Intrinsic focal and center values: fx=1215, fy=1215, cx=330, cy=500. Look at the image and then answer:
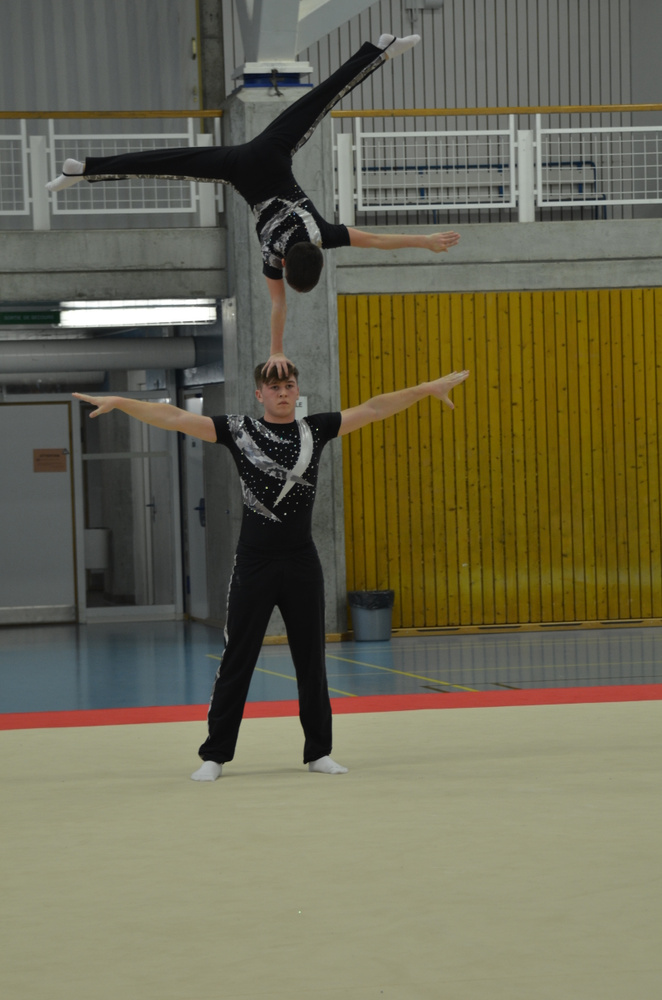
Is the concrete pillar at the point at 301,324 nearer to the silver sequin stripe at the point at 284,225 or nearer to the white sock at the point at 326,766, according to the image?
the white sock at the point at 326,766

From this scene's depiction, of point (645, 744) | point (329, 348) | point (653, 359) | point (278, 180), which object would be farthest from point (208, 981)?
point (653, 359)

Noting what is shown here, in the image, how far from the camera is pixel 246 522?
4.95m

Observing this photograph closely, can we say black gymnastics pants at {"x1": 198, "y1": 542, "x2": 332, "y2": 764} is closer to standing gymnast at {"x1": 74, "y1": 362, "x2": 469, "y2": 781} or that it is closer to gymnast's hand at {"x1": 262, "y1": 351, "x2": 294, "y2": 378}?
standing gymnast at {"x1": 74, "y1": 362, "x2": 469, "y2": 781}

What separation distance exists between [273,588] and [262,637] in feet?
0.66

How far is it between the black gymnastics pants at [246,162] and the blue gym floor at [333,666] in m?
3.79

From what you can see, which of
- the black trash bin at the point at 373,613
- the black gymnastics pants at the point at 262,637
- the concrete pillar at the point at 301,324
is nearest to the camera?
the black gymnastics pants at the point at 262,637

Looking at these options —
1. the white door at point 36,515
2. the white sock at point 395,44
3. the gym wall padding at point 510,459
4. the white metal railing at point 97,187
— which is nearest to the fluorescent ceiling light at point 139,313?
the white metal railing at point 97,187

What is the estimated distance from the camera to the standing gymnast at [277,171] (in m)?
4.21

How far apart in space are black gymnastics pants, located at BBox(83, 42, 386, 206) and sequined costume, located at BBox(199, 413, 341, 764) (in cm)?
106

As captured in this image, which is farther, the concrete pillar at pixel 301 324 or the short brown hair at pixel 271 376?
the concrete pillar at pixel 301 324

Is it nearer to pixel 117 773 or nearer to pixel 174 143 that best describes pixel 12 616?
pixel 174 143

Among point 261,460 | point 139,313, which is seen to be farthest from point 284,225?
point 139,313

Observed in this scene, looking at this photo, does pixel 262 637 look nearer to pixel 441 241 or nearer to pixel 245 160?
pixel 441 241

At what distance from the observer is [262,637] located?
4859 mm
